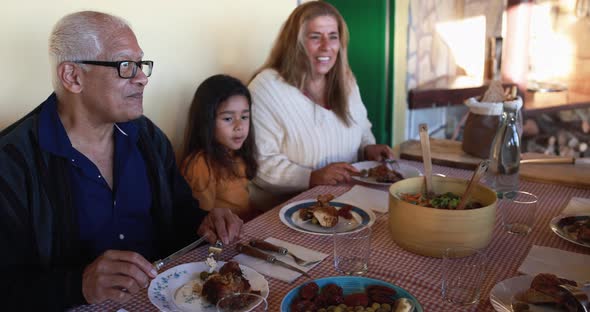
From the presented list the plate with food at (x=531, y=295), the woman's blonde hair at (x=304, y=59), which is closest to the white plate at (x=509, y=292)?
the plate with food at (x=531, y=295)

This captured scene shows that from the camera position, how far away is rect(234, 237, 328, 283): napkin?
125 cm

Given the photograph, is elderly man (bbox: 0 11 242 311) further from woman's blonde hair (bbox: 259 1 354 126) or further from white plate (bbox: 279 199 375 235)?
woman's blonde hair (bbox: 259 1 354 126)

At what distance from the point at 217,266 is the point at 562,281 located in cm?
79

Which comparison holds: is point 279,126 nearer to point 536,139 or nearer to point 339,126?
point 339,126

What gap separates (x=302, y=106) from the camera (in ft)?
7.93

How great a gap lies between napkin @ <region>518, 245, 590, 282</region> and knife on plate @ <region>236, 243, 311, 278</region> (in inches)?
22.0

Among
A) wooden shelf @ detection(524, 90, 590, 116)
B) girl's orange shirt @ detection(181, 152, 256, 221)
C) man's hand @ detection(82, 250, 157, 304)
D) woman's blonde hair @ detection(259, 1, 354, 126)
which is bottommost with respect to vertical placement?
wooden shelf @ detection(524, 90, 590, 116)

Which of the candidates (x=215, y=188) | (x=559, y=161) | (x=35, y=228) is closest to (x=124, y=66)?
(x=35, y=228)

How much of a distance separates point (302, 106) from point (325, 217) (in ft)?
3.16

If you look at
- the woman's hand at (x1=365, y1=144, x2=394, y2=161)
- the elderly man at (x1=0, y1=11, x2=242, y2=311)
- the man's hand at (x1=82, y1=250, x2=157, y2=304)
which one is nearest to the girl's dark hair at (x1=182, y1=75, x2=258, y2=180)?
the elderly man at (x1=0, y1=11, x2=242, y2=311)

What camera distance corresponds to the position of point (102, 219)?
4.98 feet

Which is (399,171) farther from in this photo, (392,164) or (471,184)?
(471,184)

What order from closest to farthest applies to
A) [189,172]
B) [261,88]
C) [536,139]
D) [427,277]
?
[427,277], [189,172], [261,88], [536,139]

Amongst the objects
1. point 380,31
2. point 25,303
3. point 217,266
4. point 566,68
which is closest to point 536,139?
point 566,68
